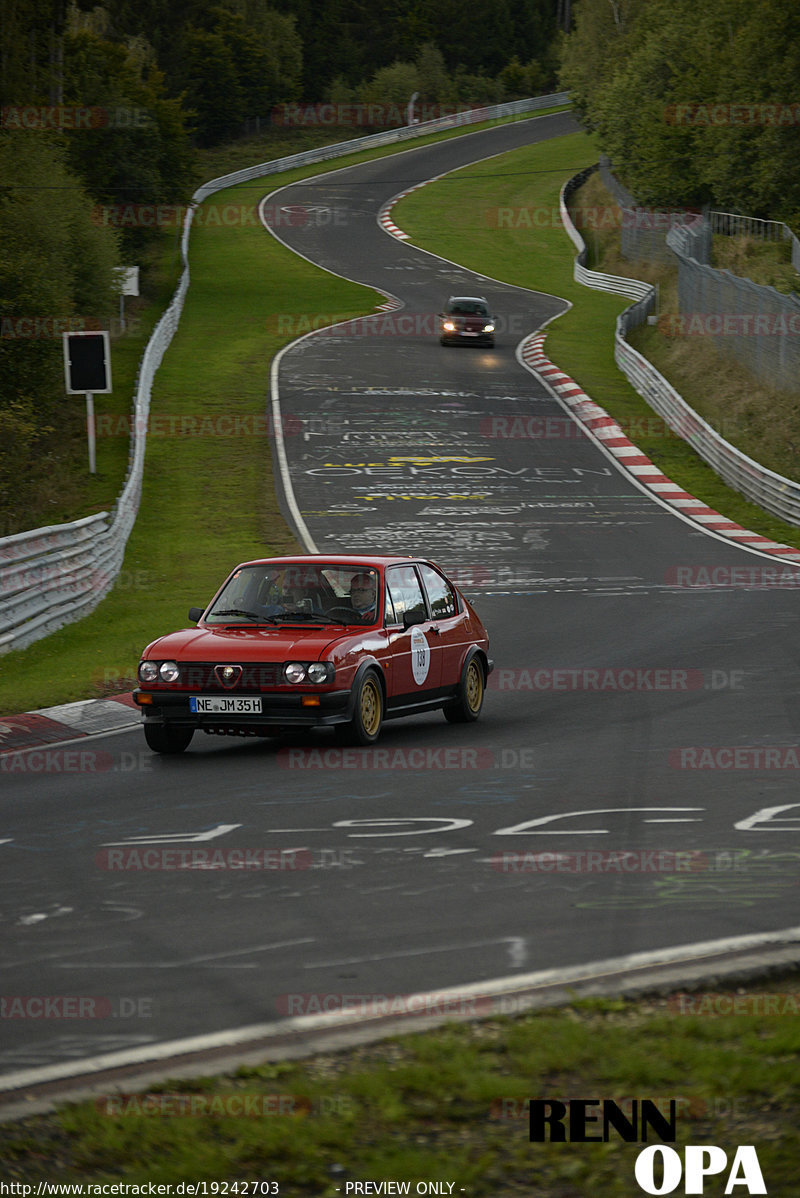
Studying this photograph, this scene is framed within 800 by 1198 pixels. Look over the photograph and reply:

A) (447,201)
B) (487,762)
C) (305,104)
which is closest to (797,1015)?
(487,762)

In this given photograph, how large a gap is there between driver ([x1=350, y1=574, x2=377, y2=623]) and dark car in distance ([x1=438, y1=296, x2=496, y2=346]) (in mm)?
38900

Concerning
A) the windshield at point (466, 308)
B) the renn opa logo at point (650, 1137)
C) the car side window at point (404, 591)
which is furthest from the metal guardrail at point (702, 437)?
the renn opa logo at point (650, 1137)

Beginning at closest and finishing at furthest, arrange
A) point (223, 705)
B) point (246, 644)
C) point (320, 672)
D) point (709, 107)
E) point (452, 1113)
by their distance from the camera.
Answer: point (452, 1113), point (320, 672), point (223, 705), point (246, 644), point (709, 107)

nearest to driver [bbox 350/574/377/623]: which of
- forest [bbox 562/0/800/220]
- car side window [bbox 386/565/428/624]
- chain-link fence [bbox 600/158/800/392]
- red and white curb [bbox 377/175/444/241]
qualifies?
car side window [bbox 386/565/428/624]

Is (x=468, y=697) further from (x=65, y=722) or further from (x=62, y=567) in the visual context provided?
(x=62, y=567)

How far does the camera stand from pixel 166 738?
471 inches

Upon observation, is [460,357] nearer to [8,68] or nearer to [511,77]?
[8,68]

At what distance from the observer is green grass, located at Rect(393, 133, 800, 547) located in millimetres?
35156

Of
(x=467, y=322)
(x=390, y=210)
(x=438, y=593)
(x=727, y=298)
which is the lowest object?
(x=438, y=593)

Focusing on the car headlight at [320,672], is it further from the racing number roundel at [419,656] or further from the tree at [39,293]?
the tree at [39,293]

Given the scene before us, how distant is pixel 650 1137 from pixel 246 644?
25.7 feet

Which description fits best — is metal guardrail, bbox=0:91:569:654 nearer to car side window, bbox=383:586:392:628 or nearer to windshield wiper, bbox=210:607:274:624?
windshield wiper, bbox=210:607:274:624

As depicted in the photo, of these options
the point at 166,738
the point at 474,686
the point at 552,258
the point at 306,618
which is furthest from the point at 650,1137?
the point at 552,258

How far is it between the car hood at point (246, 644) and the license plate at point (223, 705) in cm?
30
